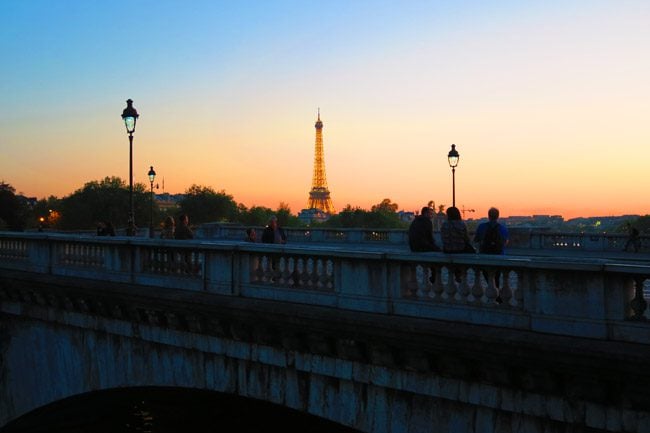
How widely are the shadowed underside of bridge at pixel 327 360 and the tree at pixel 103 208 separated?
301 ft

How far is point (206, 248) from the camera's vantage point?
12445mm

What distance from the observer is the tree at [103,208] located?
108125mm

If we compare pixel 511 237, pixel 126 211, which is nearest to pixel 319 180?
pixel 126 211

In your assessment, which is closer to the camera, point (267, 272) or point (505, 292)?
point (505, 292)

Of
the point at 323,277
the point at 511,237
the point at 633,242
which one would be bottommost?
the point at 323,277

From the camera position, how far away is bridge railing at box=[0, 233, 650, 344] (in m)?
7.78

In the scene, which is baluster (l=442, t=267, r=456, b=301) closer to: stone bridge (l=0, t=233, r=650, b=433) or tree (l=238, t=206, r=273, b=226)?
stone bridge (l=0, t=233, r=650, b=433)

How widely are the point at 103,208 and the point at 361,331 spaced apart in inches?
4127

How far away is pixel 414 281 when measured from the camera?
960 centimetres

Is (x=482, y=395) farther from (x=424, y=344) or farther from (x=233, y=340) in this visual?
(x=233, y=340)

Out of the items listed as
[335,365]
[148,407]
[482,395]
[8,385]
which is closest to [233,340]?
[335,365]

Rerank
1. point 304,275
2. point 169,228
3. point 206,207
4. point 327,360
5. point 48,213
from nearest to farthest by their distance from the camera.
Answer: point 327,360 < point 304,275 < point 169,228 < point 206,207 < point 48,213

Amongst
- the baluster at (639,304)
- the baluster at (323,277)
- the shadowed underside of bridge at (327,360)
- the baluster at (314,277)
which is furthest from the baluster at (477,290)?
the baluster at (314,277)

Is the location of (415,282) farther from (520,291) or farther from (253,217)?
(253,217)
